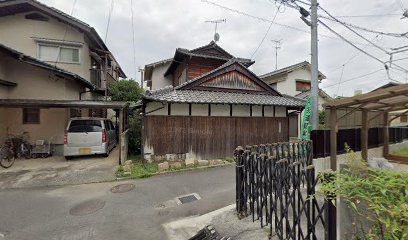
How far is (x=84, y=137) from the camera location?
884cm

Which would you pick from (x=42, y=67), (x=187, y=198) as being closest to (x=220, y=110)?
(x=187, y=198)

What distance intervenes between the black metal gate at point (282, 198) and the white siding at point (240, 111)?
6493mm

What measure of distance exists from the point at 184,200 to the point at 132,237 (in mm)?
1805

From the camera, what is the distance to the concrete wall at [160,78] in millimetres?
19422

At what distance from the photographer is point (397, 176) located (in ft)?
5.97

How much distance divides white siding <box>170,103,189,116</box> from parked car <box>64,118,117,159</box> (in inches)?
133

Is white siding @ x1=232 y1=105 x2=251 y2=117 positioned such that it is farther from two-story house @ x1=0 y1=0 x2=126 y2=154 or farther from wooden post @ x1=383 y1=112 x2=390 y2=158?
wooden post @ x1=383 y1=112 x2=390 y2=158

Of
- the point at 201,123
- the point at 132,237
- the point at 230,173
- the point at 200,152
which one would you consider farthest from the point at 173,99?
the point at 132,237

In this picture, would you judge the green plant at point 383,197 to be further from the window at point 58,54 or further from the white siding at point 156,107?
the window at point 58,54

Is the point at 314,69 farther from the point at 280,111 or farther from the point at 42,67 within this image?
the point at 42,67

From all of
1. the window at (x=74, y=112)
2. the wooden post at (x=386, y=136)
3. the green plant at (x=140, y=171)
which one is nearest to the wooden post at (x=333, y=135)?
the wooden post at (x=386, y=136)

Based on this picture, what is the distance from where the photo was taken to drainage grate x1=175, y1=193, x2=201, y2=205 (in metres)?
5.22

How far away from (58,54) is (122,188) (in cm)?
1093

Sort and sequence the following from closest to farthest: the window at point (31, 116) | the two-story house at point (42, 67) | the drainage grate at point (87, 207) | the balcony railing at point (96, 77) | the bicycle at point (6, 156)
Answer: the drainage grate at point (87, 207) → the bicycle at point (6, 156) → the two-story house at point (42, 67) → the window at point (31, 116) → the balcony railing at point (96, 77)
